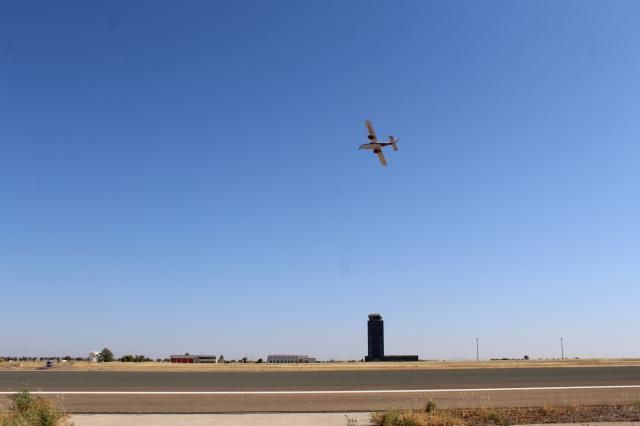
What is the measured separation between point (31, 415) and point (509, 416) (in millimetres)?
14607

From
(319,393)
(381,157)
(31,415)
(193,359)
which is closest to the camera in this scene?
(31,415)

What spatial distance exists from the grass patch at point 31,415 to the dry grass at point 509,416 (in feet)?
30.3

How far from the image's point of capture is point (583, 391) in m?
25.6

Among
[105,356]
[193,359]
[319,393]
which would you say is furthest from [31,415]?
[193,359]

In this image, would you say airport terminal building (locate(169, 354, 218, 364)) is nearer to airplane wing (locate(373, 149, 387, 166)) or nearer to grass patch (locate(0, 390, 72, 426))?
airplane wing (locate(373, 149, 387, 166))

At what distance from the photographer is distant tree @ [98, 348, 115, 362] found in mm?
77512

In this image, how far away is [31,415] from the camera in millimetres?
14000

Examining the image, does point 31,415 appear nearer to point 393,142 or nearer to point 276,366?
point 393,142

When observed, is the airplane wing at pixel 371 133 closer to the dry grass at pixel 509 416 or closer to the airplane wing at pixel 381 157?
the airplane wing at pixel 381 157

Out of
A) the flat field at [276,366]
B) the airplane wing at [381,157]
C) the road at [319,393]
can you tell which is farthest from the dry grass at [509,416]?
the flat field at [276,366]

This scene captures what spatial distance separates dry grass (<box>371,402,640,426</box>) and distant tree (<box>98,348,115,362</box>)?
70838 mm

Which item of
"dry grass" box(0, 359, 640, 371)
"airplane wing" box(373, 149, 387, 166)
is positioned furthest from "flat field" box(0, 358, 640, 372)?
"airplane wing" box(373, 149, 387, 166)

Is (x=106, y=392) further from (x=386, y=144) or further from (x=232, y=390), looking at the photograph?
(x=386, y=144)

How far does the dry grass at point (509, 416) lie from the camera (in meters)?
15.7
